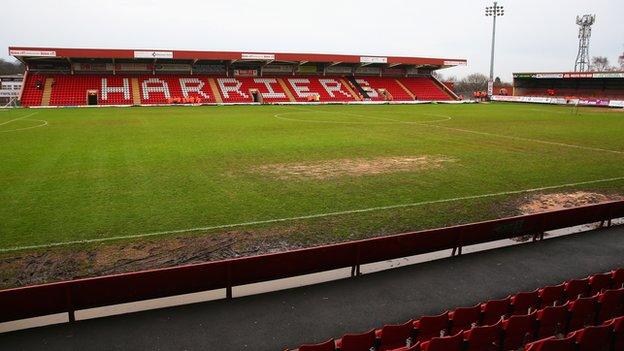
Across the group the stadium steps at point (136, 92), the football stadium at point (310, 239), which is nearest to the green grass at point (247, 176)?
the football stadium at point (310, 239)

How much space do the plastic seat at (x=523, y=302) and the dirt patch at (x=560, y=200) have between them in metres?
7.28

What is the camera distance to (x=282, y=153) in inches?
911

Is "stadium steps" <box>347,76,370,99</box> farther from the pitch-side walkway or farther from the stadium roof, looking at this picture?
the pitch-side walkway

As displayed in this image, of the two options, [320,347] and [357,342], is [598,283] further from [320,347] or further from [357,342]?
[320,347]

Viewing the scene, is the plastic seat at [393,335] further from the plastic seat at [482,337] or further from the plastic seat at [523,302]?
the plastic seat at [523,302]

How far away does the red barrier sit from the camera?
25.3 feet

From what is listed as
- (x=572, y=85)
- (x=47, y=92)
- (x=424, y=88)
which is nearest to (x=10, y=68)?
(x=47, y=92)

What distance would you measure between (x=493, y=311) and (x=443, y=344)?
194 centimetres

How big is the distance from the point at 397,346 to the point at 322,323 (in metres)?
1.72

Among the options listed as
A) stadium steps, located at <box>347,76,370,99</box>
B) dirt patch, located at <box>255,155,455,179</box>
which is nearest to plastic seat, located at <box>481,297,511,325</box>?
dirt patch, located at <box>255,155,455,179</box>

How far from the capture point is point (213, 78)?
213 ft

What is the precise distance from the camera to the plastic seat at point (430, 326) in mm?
6566

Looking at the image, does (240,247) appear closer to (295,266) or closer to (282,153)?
(295,266)

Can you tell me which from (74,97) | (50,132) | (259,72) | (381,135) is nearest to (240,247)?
(381,135)
